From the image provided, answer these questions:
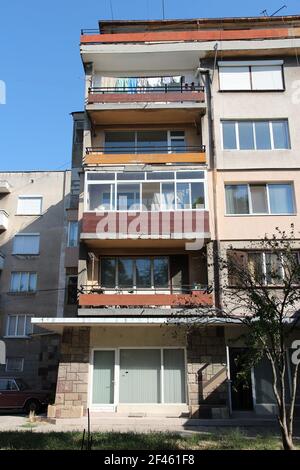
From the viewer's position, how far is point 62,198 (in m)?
31.0

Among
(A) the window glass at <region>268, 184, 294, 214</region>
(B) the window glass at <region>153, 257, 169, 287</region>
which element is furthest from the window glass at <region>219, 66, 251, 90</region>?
(B) the window glass at <region>153, 257, 169, 287</region>

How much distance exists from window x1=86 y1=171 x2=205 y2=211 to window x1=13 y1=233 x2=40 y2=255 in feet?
33.7

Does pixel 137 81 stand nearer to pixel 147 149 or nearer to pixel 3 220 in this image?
pixel 147 149

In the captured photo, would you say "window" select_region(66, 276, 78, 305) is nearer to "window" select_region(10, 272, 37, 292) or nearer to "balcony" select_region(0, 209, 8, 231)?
"window" select_region(10, 272, 37, 292)

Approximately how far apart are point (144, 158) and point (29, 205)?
1256 centimetres

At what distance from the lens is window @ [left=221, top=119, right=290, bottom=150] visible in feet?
70.9

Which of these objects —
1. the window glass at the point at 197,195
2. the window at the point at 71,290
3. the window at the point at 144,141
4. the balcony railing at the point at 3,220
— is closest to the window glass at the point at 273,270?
the window glass at the point at 197,195

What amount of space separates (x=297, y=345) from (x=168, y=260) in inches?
248

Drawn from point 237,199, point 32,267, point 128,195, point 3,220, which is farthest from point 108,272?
point 3,220

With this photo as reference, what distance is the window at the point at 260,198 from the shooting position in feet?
67.6

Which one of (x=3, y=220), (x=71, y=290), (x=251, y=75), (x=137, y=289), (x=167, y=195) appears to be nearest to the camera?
(x=137, y=289)

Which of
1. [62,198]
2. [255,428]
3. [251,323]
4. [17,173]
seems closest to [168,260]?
[255,428]

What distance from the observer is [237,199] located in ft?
68.5

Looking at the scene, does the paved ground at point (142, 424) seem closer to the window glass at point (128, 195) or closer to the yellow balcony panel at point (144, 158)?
the window glass at point (128, 195)
